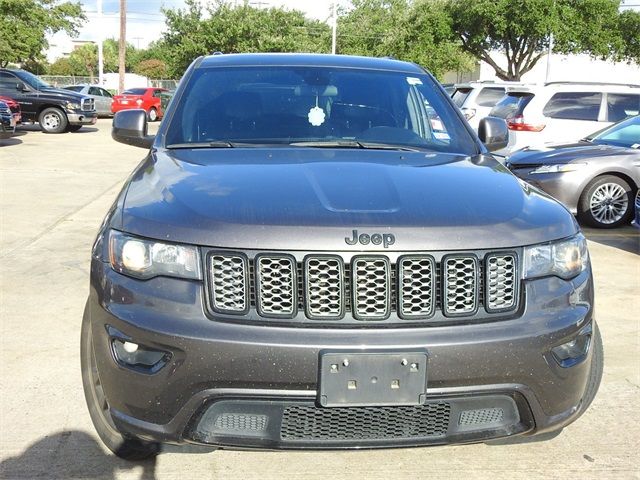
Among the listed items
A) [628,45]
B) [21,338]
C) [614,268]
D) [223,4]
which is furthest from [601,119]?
[223,4]

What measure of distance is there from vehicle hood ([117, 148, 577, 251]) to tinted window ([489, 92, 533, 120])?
10.1 meters

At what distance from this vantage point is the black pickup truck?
72.7ft

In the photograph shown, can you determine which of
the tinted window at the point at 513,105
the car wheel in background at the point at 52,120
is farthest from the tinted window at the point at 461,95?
the car wheel in background at the point at 52,120

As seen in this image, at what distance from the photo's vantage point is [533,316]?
260cm

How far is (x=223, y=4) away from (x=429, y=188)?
45687mm

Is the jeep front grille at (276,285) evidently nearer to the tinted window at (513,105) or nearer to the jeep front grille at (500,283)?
the jeep front grille at (500,283)

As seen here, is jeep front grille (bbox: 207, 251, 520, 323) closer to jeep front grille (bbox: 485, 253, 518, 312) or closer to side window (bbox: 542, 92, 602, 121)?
jeep front grille (bbox: 485, 253, 518, 312)

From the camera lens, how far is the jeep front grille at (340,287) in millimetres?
2498

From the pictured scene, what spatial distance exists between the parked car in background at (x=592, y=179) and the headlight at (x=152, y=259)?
705cm

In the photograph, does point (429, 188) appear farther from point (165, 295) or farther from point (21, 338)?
point (21, 338)

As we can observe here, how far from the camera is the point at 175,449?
9.14 feet

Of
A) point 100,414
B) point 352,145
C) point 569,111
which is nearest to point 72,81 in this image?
point 569,111

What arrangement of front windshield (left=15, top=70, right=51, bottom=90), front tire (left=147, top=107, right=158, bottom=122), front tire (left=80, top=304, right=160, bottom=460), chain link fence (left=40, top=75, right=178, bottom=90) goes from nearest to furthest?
1. front tire (left=80, top=304, right=160, bottom=460)
2. front windshield (left=15, top=70, right=51, bottom=90)
3. front tire (left=147, top=107, right=158, bottom=122)
4. chain link fence (left=40, top=75, right=178, bottom=90)

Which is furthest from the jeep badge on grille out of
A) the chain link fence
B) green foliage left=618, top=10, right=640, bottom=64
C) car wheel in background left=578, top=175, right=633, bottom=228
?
the chain link fence
